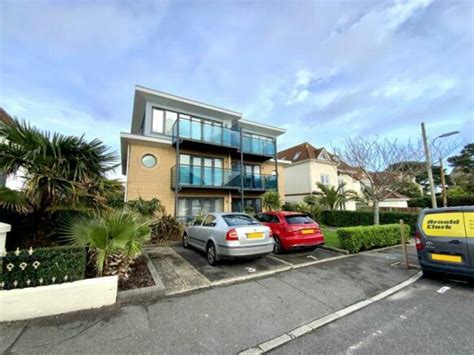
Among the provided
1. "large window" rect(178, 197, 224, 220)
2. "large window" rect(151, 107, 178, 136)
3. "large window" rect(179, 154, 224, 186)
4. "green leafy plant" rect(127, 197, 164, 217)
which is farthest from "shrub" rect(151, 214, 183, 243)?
"large window" rect(151, 107, 178, 136)

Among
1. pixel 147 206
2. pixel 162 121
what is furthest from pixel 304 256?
pixel 162 121

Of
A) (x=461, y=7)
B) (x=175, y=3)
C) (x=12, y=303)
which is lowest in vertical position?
(x=12, y=303)

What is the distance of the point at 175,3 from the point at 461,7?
941 cm

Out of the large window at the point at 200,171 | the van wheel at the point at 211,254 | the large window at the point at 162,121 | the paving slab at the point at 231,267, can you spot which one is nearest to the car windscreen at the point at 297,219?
the paving slab at the point at 231,267

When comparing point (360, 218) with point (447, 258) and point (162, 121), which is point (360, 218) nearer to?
point (447, 258)

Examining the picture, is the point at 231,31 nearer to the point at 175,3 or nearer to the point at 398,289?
the point at 175,3

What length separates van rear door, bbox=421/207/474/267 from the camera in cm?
471

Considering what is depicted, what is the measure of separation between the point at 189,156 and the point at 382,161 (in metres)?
11.6

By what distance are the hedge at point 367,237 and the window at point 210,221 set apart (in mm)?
5079

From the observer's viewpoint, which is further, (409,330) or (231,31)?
(231,31)

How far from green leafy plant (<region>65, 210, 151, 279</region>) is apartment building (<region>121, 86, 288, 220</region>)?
25.3 feet

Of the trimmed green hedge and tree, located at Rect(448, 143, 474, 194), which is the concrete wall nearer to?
the trimmed green hedge

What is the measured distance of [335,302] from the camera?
4.12m

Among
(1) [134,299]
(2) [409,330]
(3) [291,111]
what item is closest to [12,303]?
(1) [134,299]
